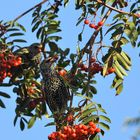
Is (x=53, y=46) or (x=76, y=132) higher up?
(x=53, y=46)

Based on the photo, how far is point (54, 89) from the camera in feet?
15.8

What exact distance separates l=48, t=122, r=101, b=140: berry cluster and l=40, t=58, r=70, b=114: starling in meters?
0.15

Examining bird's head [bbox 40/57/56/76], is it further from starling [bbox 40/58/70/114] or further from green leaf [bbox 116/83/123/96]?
green leaf [bbox 116/83/123/96]

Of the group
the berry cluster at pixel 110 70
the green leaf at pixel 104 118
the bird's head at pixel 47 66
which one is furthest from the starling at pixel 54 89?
the berry cluster at pixel 110 70

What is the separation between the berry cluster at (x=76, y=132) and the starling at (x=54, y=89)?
155 millimetres

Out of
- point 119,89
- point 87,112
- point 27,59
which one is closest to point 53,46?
point 27,59

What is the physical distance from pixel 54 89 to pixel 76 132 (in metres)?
0.45

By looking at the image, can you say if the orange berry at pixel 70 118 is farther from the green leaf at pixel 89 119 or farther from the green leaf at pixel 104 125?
the green leaf at pixel 104 125

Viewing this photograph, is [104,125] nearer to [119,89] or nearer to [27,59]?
[119,89]

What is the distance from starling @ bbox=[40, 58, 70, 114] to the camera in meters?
4.74

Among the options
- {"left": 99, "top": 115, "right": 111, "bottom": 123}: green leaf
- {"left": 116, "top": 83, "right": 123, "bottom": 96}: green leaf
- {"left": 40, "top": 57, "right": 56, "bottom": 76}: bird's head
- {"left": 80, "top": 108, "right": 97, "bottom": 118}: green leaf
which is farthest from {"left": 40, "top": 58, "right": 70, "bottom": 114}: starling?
{"left": 116, "top": 83, "right": 123, "bottom": 96}: green leaf

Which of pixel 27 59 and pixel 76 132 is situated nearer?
pixel 76 132

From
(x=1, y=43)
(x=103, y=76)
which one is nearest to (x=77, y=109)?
(x=103, y=76)

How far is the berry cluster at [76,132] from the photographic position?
447 cm
